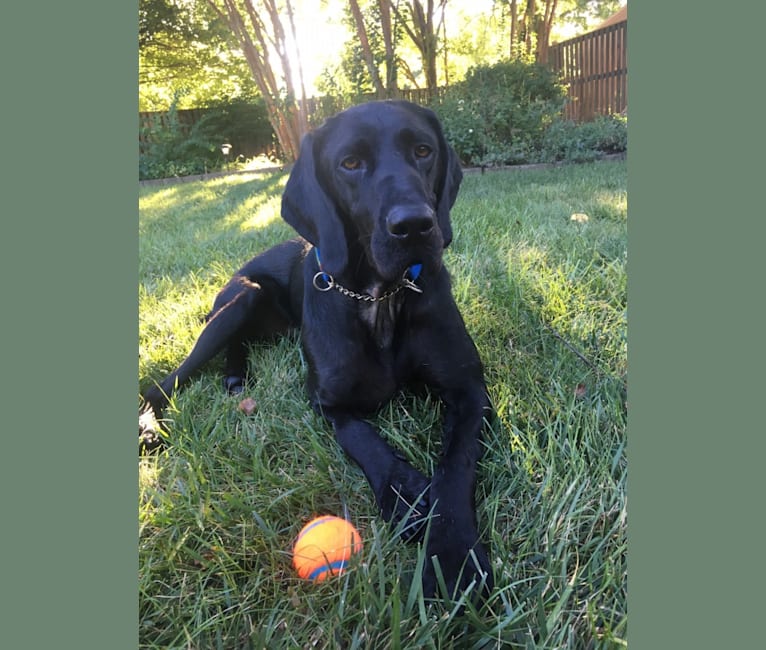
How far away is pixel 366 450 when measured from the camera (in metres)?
1.69

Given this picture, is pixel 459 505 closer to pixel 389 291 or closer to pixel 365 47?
pixel 389 291

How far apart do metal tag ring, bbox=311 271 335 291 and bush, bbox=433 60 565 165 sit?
6.45m

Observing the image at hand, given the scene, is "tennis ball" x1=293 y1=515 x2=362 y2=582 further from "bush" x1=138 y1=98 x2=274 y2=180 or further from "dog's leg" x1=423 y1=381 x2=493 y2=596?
"bush" x1=138 y1=98 x2=274 y2=180

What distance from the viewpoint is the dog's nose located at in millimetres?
1719

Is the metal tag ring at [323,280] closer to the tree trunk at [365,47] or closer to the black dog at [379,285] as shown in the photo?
the black dog at [379,285]

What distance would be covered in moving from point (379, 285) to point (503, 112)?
7.12 metres

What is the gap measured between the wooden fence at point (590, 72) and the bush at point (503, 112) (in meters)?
0.40

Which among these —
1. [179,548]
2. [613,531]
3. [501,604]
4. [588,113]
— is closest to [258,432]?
[179,548]

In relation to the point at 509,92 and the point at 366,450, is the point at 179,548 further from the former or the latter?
the point at 509,92

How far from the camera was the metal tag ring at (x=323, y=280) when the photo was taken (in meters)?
2.18

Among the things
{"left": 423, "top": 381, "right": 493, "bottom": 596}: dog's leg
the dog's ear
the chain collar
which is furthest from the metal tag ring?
{"left": 423, "top": 381, "right": 493, "bottom": 596}: dog's leg

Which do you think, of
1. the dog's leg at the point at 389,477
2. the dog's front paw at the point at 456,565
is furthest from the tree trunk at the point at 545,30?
the dog's front paw at the point at 456,565

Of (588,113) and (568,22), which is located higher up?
(568,22)

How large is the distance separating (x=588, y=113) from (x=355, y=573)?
9.34 meters
